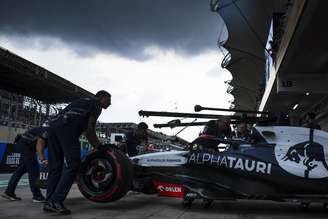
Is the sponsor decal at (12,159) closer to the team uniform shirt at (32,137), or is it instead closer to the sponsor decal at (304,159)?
the team uniform shirt at (32,137)

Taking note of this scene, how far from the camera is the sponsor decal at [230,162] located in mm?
5963

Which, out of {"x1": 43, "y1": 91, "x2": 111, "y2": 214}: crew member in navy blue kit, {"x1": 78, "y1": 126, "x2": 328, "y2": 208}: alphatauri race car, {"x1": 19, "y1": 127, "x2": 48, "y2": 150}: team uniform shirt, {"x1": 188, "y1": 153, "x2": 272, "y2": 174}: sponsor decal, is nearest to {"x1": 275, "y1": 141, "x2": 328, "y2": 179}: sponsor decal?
{"x1": 78, "y1": 126, "x2": 328, "y2": 208}: alphatauri race car

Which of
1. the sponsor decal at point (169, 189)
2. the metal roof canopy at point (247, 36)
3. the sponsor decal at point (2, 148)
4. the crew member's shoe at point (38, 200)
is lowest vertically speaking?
the crew member's shoe at point (38, 200)

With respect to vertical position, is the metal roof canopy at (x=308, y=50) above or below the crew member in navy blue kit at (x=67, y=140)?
above

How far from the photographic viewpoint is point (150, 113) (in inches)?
275

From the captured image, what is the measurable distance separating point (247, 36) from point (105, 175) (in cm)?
2213

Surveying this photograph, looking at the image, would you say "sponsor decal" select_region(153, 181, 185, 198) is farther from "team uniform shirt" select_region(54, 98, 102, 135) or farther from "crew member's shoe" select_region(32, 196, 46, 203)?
"crew member's shoe" select_region(32, 196, 46, 203)

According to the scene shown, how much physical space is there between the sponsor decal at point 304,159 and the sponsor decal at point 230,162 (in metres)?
0.22

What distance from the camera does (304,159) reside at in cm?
587

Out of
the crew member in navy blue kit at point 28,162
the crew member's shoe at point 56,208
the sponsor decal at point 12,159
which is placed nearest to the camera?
the crew member's shoe at point 56,208

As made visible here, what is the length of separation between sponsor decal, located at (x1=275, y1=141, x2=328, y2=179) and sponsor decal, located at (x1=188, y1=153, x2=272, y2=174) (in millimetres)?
218

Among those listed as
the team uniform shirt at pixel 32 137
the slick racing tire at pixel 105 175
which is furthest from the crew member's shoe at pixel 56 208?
the team uniform shirt at pixel 32 137

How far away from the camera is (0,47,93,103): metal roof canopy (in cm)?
3056

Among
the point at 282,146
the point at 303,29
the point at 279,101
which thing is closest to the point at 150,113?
the point at 282,146
